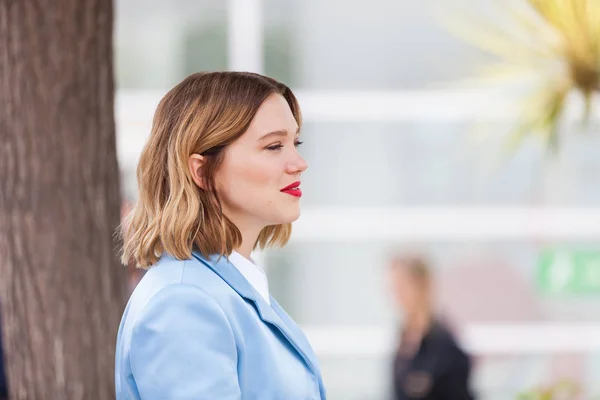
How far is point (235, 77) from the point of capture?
1.89 meters

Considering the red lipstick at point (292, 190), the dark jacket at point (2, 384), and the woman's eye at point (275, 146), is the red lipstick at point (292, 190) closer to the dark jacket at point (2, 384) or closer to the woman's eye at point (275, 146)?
the woman's eye at point (275, 146)

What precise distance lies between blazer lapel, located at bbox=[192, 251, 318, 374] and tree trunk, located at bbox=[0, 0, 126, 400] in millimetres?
1063

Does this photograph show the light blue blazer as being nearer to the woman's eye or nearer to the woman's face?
the woman's face

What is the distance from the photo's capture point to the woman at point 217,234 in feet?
5.53

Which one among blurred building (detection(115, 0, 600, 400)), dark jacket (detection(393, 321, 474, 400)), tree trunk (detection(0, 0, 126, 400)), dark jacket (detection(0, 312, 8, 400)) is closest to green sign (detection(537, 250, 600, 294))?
blurred building (detection(115, 0, 600, 400))

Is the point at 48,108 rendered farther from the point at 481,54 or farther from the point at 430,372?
the point at 481,54

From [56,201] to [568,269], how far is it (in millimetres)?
5382

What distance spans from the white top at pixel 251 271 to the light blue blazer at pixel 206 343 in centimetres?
4

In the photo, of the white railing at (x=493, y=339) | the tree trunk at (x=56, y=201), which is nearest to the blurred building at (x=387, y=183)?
the white railing at (x=493, y=339)

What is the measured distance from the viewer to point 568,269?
24.3 feet

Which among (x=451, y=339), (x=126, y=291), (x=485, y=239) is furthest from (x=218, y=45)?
(x=126, y=291)

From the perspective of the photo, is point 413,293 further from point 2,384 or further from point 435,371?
point 2,384

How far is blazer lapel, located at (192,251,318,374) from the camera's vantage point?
1.82m

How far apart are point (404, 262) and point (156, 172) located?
3.60 metres
